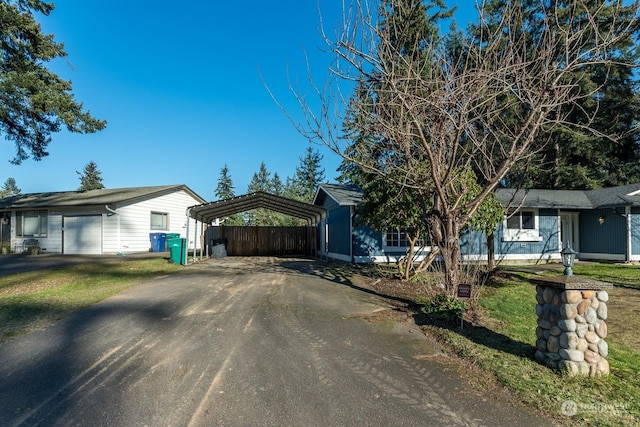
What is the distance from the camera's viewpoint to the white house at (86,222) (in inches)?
749

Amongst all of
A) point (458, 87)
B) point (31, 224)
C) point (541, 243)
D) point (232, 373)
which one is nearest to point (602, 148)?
point (541, 243)

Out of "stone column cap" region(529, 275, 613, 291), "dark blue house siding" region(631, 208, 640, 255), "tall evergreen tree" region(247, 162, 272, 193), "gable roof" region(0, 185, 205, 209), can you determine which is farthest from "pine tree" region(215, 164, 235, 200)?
"stone column cap" region(529, 275, 613, 291)

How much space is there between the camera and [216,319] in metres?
6.29

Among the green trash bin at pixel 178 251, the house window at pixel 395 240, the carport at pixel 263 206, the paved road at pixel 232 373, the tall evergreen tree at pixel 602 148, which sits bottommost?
the paved road at pixel 232 373

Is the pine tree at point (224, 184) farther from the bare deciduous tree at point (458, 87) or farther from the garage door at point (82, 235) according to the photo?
the bare deciduous tree at point (458, 87)

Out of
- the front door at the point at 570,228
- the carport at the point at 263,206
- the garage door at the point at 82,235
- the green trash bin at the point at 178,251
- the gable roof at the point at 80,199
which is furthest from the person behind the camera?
the garage door at the point at 82,235

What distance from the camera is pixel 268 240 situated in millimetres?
22797

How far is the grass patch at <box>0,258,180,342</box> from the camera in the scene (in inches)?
249

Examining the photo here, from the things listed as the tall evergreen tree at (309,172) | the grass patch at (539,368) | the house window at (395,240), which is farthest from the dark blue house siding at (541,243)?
the tall evergreen tree at (309,172)

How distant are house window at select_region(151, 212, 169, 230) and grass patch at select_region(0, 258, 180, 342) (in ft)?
27.1

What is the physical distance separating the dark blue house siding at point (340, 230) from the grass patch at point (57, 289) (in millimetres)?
7146

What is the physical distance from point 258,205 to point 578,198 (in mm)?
16424

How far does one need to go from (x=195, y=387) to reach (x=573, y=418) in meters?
3.47

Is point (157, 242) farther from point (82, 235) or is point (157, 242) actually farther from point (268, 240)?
point (268, 240)
